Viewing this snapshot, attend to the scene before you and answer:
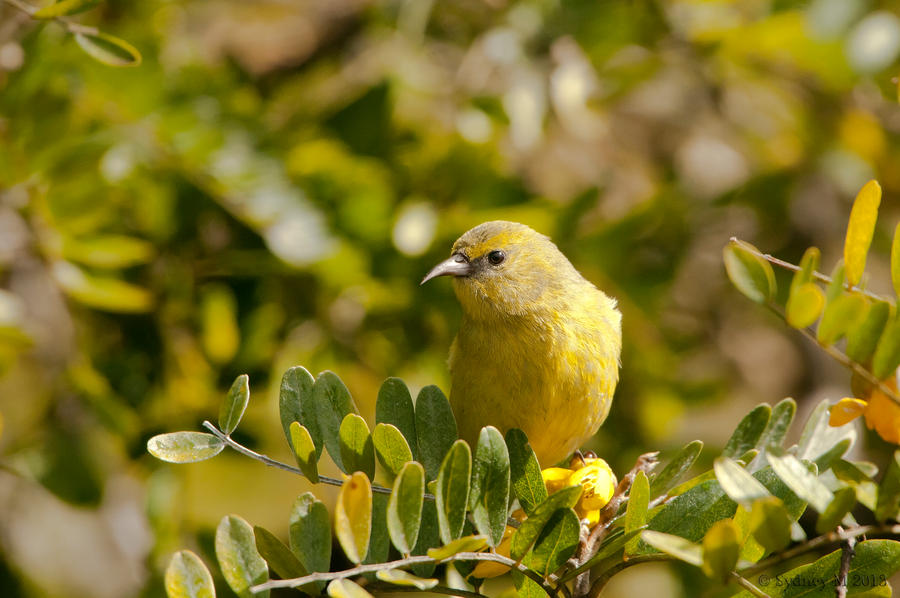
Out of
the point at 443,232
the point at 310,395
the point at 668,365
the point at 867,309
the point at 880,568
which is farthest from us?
the point at 668,365

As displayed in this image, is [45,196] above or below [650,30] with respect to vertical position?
below

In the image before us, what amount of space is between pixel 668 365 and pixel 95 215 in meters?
2.33

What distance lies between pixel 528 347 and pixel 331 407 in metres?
1.22

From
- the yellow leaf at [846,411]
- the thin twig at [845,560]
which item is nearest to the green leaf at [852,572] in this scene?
the thin twig at [845,560]

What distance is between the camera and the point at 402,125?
13.4ft

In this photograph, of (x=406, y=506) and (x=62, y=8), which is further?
(x=62, y=8)

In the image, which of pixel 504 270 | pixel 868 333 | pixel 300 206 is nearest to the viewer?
pixel 868 333

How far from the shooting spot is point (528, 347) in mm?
2988

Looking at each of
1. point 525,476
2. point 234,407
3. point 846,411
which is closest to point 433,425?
point 525,476

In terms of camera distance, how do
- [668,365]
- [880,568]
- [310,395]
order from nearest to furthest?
[880,568] < [310,395] < [668,365]

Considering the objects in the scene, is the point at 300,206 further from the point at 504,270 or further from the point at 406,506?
the point at 406,506

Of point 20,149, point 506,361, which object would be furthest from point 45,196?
point 506,361

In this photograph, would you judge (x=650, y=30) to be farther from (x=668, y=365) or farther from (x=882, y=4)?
(x=668, y=365)

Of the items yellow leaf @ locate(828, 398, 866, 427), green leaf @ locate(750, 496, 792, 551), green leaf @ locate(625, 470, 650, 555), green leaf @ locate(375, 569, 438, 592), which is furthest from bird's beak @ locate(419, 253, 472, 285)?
green leaf @ locate(750, 496, 792, 551)
